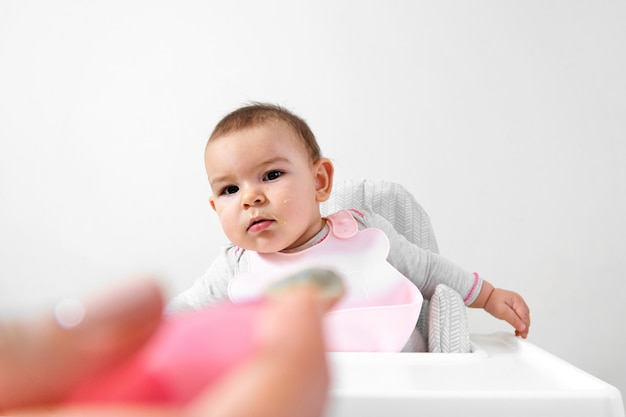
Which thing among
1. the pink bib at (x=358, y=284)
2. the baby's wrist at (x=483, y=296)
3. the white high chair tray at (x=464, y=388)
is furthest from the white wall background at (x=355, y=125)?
the white high chair tray at (x=464, y=388)

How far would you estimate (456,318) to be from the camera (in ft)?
3.04

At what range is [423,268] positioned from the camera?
1.07m

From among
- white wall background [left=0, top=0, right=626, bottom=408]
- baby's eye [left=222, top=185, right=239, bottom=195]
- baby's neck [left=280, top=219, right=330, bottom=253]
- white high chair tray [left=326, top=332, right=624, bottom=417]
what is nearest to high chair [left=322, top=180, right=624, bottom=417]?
white high chair tray [left=326, top=332, right=624, bottom=417]

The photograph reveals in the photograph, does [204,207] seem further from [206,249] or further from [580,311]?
[580,311]

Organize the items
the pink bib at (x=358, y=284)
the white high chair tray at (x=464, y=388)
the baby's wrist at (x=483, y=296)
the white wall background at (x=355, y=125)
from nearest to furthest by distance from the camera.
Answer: the white high chair tray at (x=464, y=388) → the pink bib at (x=358, y=284) → the baby's wrist at (x=483, y=296) → the white wall background at (x=355, y=125)

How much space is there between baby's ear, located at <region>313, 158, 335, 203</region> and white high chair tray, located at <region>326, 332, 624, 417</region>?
0.34 m

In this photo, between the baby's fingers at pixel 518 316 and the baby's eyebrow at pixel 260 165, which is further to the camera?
the baby's fingers at pixel 518 316

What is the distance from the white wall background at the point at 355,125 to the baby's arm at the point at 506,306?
0.90m

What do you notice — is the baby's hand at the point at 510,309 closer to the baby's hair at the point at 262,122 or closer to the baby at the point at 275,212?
the baby at the point at 275,212

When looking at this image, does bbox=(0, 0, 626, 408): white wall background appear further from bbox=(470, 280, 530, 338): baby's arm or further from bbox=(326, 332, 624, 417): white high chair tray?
bbox=(326, 332, 624, 417): white high chair tray

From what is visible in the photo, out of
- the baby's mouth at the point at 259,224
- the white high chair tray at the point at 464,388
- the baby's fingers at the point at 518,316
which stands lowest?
the white high chair tray at the point at 464,388

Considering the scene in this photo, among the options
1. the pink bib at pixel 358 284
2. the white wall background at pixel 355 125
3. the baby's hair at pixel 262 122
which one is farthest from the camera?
the white wall background at pixel 355 125

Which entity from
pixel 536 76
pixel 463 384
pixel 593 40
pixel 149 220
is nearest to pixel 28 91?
pixel 149 220

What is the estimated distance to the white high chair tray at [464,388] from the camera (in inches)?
24.3
